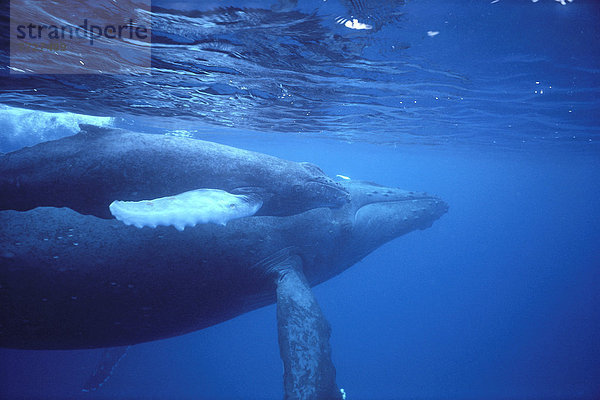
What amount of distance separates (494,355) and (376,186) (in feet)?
195

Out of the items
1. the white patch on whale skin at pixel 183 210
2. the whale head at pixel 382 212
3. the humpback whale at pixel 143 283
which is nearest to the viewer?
the white patch on whale skin at pixel 183 210

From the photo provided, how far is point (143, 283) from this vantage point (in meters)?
4.55

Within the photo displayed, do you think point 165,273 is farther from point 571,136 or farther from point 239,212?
point 571,136

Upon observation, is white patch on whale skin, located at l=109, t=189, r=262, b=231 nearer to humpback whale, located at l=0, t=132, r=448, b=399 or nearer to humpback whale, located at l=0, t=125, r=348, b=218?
humpback whale, located at l=0, t=125, r=348, b=218

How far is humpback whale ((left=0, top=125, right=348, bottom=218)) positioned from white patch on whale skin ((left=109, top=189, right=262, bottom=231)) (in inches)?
26.0

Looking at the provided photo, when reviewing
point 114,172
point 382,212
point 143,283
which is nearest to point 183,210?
point 114,172

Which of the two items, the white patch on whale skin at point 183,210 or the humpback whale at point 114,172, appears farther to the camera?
the humpback whale at point 114,172

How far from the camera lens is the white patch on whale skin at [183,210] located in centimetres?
346

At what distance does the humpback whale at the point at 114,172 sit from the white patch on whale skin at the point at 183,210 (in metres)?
0.66

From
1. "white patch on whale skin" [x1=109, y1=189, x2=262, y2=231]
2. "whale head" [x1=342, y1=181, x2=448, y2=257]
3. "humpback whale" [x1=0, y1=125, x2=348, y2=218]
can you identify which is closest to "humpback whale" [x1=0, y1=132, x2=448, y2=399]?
"humpback whale" [x1=0, y1=125, x2=348, y2=218]

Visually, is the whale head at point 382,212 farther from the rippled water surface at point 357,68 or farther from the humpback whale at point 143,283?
the rippled water surface at point 357,68

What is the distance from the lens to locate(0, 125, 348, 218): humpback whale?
431cm

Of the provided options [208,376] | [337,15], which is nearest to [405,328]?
[208,376]

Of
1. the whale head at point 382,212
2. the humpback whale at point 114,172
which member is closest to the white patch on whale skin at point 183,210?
the humpback whale at point 114,172
